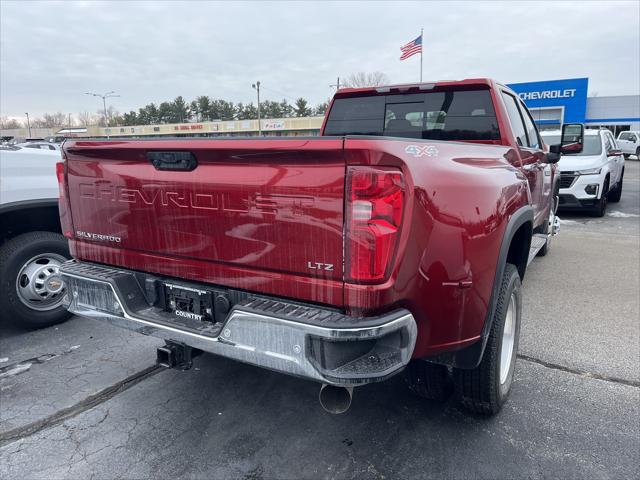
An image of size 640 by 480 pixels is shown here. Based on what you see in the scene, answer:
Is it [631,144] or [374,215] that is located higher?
[374,215]

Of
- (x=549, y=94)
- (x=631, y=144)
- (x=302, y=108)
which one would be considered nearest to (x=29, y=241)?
(x=631, y=144)

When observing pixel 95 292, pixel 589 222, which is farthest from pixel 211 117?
pixel 95 292

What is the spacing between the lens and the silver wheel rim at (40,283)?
419 centimetres

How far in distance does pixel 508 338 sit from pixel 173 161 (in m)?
2.35

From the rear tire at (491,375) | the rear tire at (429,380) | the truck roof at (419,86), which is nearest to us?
the rear tire at (491,375)

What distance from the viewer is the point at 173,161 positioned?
2338 mm

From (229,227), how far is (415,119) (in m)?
2.37

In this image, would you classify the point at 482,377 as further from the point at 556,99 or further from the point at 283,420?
the point at 556,99

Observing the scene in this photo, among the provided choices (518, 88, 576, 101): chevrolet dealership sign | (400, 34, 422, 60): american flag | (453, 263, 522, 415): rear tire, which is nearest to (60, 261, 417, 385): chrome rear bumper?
(453, 263, 522, 415): rear tire

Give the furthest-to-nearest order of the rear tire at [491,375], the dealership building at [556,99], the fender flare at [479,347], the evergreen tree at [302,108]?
the evergreen tree at [302,108]
the dealership building at [556,99]
the rear tire at [491,375]
the fender flare at [479,347]

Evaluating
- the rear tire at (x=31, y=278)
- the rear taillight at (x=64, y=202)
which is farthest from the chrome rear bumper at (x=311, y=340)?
the rear tire at (x=31, y=278)

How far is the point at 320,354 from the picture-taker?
6.36 ft

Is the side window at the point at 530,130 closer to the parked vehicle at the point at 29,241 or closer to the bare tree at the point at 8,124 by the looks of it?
the parked vehicle at the point at 29,241

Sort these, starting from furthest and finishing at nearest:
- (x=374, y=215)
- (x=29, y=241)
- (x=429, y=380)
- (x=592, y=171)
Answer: (x=592, y=171)
(x=29, y=241)
(x=429, y=380)
(x=374, y=215)
